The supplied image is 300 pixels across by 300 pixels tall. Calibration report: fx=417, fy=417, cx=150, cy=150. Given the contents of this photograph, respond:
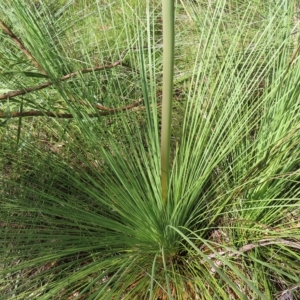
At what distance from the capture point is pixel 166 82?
2.09 feet

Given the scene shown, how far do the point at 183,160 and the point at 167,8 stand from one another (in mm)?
384

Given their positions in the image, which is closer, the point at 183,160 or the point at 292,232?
the point at 292,232

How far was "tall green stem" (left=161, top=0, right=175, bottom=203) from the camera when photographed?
0.55m

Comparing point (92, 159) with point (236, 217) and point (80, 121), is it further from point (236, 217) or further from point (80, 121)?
point (236, 217)

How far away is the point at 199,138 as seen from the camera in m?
0.84

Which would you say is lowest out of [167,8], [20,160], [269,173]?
[269,173]

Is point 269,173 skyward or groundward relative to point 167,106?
groundward

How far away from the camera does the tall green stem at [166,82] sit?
55cm

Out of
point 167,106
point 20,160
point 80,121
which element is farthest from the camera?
point 20,160

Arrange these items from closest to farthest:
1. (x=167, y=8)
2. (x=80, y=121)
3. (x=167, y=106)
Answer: (x=167, y=8) < (x=167, y=106) < (x=80, y=121)

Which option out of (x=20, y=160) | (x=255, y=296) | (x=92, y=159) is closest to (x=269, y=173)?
(x=255, y=296)

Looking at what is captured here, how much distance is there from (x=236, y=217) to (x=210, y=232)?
78 millimetres

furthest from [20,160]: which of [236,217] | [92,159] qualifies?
[236,217]

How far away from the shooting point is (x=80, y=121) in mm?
787
